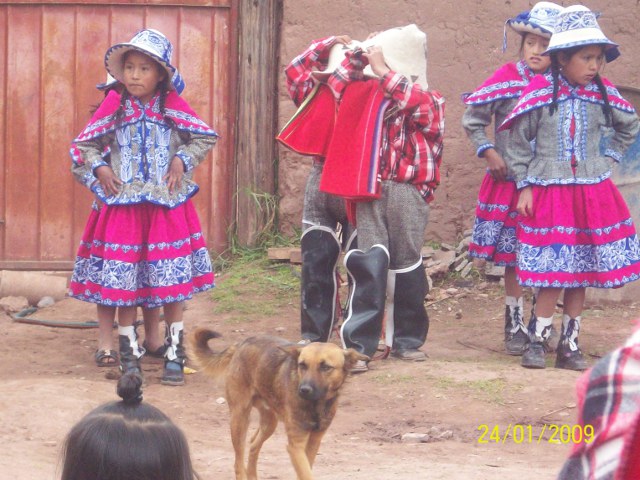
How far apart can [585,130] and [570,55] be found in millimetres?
420

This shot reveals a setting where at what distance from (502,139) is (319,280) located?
1.38m

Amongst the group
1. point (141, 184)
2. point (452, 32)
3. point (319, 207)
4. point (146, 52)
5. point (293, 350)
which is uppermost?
point (452, 32)

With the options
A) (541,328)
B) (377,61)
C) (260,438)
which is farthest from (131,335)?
(541,328)

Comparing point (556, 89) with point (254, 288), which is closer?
point (556, 89)

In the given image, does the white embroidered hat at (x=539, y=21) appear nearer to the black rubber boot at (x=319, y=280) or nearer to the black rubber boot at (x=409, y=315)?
the black rubber boot at (x=409, y=315)

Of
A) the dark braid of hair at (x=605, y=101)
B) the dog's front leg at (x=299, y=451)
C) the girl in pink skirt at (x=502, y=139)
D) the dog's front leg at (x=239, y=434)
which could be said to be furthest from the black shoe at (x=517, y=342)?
the dog's front leg at (x=299, y=451)

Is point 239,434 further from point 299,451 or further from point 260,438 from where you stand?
point 299,451

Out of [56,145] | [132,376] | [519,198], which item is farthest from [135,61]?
[132,376]

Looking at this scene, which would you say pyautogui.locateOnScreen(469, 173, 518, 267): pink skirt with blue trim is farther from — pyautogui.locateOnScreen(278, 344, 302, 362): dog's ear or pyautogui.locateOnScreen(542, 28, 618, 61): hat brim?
pyautogui.locateOnScreen(278, 344, 302, 362): dog's ear

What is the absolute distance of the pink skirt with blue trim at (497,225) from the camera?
21.3 ft

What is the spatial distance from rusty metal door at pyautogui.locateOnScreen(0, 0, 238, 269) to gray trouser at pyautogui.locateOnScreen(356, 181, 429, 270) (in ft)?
9.17

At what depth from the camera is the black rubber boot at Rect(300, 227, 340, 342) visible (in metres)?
6.20

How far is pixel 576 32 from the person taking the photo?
5781mm

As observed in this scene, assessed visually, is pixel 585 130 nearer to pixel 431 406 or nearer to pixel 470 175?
pixel 431 406
